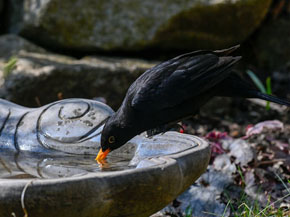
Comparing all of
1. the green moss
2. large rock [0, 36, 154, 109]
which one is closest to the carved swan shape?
large rock [0, 36, 154, 109]

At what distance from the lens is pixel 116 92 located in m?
5.30

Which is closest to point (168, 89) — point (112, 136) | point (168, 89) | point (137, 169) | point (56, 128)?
point (168, 89)

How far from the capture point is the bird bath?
6.23 feet

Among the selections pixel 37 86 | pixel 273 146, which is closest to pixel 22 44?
pixel 37 86

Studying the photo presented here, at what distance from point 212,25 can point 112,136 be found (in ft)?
10.9

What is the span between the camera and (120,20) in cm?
582

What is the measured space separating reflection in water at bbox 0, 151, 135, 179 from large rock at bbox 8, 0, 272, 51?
283cm

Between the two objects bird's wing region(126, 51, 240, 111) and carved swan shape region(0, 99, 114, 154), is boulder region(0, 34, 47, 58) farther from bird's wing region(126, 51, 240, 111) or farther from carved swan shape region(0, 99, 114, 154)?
bird's wing region(126, 51, 240, 111)

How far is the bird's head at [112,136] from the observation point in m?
2.99

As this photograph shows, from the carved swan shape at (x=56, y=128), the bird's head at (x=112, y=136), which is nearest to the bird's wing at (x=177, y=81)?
the bird's head at (x=112, y=136)

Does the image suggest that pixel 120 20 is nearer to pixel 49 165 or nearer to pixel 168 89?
pixel 168 89

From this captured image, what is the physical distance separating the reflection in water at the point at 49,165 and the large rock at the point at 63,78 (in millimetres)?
1758

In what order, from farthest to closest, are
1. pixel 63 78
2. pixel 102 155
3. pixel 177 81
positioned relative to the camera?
pixel 63 78, pixel 177 81, pixel 102 155

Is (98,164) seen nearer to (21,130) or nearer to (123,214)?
(21,130)
